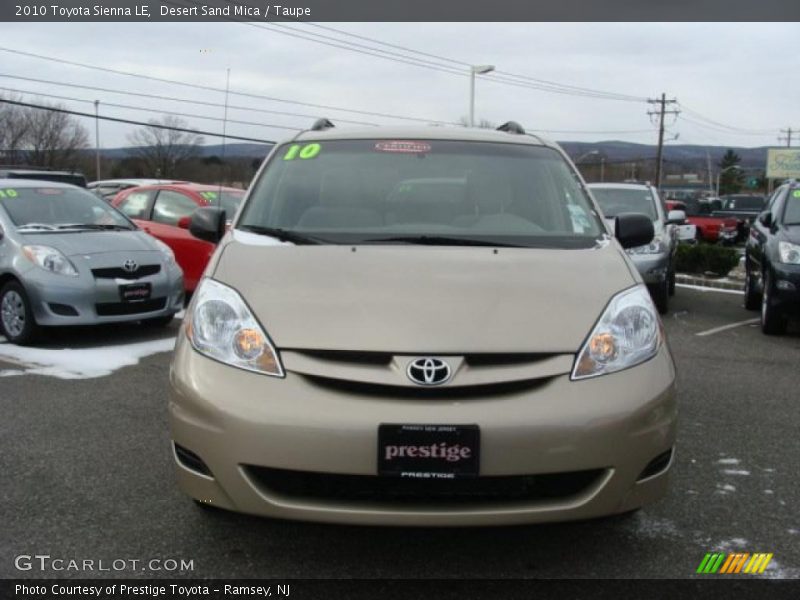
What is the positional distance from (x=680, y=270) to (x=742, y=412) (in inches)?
364

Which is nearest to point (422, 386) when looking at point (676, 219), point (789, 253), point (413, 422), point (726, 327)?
point (413, 422)

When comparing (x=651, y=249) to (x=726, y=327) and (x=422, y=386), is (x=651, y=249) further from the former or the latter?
(x=422, y=386)

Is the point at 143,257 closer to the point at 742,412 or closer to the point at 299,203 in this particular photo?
the point at 299,203

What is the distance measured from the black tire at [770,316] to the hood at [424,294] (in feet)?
17.7

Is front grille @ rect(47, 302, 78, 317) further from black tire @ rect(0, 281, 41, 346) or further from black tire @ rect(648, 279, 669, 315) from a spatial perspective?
black tire @ rect(648, 279, 669, 315)

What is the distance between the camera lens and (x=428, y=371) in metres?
2.54

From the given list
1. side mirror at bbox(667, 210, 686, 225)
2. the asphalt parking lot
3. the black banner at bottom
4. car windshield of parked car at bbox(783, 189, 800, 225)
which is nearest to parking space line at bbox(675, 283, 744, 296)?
side mirror at bbox(667, 210, 686, 225)

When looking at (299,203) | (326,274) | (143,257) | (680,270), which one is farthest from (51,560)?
(680,270)

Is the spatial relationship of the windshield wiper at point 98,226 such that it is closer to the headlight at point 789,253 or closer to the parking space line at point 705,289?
the headlight at point 789,253

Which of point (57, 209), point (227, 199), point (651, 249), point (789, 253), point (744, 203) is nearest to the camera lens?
point (789, 253)

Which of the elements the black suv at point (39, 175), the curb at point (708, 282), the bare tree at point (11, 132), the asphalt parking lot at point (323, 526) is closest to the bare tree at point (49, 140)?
the bare tree at point (11, 132)

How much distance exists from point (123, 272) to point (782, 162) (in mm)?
55119

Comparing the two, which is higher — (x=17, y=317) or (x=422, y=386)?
(x=422, y=386)

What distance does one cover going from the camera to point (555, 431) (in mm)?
2479
